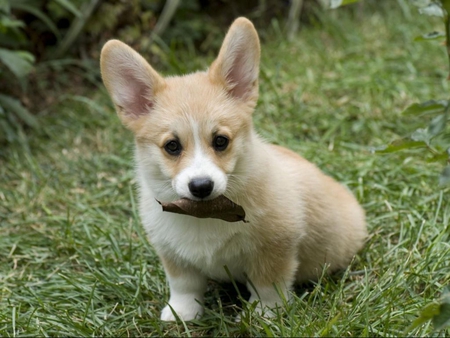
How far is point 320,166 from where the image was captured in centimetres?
480

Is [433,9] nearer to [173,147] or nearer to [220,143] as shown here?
[220,143]

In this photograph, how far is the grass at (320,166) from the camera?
3.19 metres

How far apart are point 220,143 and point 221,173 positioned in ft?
0.64

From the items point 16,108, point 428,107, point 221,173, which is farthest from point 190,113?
point 16,108

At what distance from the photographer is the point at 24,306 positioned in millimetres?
3514

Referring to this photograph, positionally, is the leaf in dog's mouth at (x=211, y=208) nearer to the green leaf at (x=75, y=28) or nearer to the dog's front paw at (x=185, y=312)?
the dog's front paw at (x=185, y=312)

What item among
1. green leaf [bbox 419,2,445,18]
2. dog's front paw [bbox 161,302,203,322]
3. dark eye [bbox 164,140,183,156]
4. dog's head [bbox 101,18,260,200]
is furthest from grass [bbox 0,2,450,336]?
green leaf [bbox 419,2,445,18]

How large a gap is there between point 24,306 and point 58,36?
392 cm

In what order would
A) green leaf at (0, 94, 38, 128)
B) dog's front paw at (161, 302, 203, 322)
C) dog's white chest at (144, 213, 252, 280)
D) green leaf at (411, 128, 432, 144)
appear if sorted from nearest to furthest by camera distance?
green leaf at (411, 128, 432, 144)
dog's white chest at (144, 213, 252, 280)
dog's front paw at (161, 302, 203, 322)
green leaf at (0, 94, 38, 128)

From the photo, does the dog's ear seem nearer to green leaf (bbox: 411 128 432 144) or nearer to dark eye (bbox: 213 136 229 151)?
dark eye (bbox: 213 136 229 151)

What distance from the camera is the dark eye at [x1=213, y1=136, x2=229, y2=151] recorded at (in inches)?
120

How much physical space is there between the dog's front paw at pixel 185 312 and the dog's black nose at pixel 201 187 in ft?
2.74

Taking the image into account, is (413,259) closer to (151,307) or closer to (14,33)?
(151,307)

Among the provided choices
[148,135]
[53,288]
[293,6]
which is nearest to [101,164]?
[53,288]
